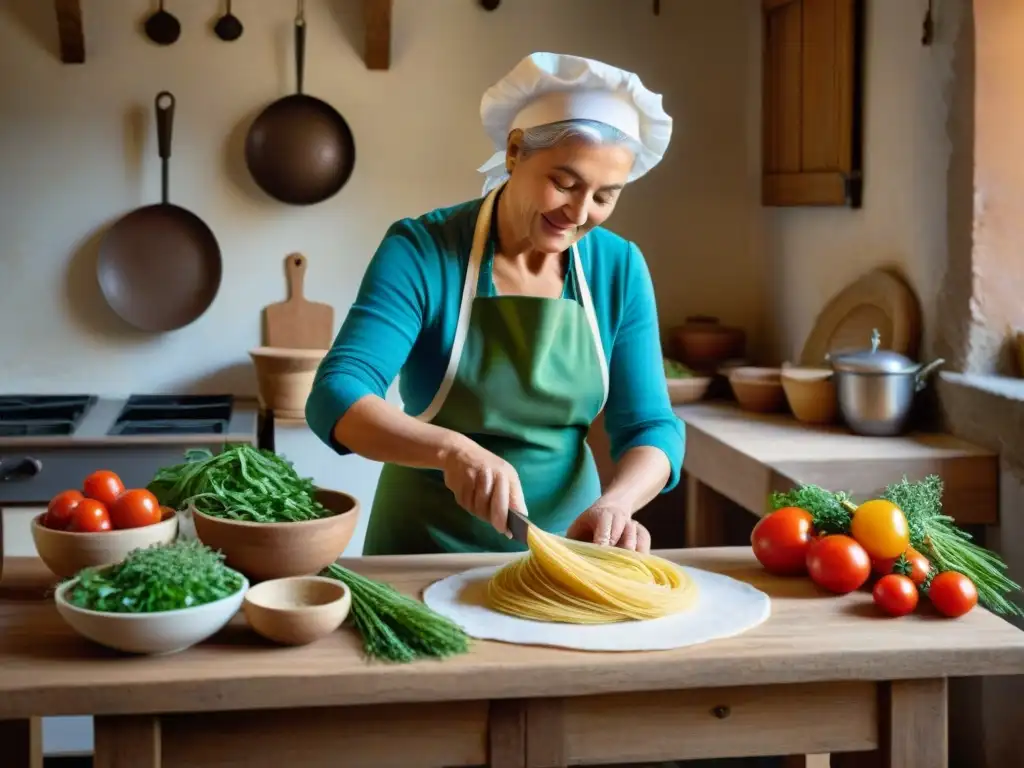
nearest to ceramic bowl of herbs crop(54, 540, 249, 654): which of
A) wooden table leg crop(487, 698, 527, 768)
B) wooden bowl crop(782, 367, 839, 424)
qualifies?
wooden table leg crop(487, 698, 527, 768)

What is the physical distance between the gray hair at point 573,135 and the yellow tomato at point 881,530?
0.64 metres

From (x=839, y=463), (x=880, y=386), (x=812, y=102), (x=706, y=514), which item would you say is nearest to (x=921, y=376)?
(x=880, y=386)

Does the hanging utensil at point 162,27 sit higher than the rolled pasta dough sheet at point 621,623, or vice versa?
the hanging utensil at point 162,27

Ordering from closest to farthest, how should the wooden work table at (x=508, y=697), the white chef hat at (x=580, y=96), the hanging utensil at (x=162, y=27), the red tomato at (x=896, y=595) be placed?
the wooden work table at (x=508, y=697)
the red tomato at (x=896, y=595)
the white chef hat at (x=580, y=96)
the hanging utensil at (x=162, y=27)

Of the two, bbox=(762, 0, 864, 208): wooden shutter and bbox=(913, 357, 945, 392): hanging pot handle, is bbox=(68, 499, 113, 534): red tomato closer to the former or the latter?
bbox=(913, 357, 945, 392): hanging pot handle

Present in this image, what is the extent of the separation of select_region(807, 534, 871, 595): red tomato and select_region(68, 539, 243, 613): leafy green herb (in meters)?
0.77

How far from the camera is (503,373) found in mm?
2041

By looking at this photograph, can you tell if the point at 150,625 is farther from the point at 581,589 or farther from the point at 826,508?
the point at 826,508

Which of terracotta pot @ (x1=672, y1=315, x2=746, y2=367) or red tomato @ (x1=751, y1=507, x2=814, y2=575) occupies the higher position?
terracotta pot @ (x1=672, y1=315, x2=746, y2=367)

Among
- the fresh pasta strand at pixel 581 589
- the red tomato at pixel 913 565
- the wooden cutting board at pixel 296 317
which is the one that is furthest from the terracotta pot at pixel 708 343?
the fresh pasta strand at pixel 581 589

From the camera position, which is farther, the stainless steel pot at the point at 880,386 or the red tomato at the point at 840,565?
the stainless steel pot at the point at 880,386

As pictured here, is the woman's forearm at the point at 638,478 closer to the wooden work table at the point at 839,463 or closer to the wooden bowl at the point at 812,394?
the wooden work table at the point at 839,463

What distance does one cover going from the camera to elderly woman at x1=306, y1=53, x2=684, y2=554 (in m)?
1.81

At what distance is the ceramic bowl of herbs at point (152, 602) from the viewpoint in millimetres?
1373
